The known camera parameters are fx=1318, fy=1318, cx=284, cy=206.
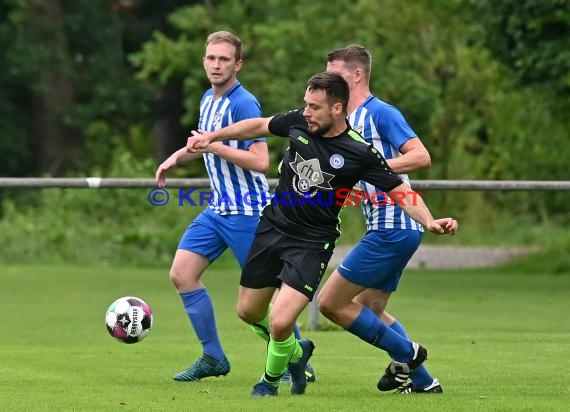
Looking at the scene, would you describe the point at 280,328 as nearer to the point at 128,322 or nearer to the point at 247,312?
the point at 247,312

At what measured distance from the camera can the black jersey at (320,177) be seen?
796 cm

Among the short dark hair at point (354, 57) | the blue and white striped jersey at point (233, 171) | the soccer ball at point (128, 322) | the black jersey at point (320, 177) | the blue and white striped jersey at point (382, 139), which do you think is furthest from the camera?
the blue and white striped jersey at point (233, 171)

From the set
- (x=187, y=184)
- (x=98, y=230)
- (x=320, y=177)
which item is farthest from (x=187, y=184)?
(x=98, y=230)

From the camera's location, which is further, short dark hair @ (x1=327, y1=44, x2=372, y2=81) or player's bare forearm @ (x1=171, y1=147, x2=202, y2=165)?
player's bare forearm @ (x1=171, y1=147, x2=202, y2=165)

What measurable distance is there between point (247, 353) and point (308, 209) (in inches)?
125

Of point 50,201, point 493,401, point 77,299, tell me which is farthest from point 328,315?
point 50,201

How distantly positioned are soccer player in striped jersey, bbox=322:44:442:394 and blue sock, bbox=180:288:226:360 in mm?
1234

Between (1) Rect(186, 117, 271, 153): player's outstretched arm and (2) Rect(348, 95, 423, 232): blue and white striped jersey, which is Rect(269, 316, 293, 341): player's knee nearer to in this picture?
(2) Rect(348, 95, 423, 232): blue and white striped jersey

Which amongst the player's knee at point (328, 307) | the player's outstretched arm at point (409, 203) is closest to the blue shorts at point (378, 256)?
the player's knee at point (328, 307)

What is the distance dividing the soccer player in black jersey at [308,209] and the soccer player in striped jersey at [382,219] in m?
0.27

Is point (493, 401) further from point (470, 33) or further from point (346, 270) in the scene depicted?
point (470, 33)

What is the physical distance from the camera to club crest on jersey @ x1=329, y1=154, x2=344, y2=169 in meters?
7.98

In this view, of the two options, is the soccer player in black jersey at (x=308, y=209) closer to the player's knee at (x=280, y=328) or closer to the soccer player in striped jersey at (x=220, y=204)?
the player's knee at (x=280, y=328)

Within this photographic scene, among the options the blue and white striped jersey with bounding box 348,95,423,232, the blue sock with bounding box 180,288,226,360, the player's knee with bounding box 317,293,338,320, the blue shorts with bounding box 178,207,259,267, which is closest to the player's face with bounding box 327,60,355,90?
the blue and white striped jersey with bounding box 348,95,423,232
